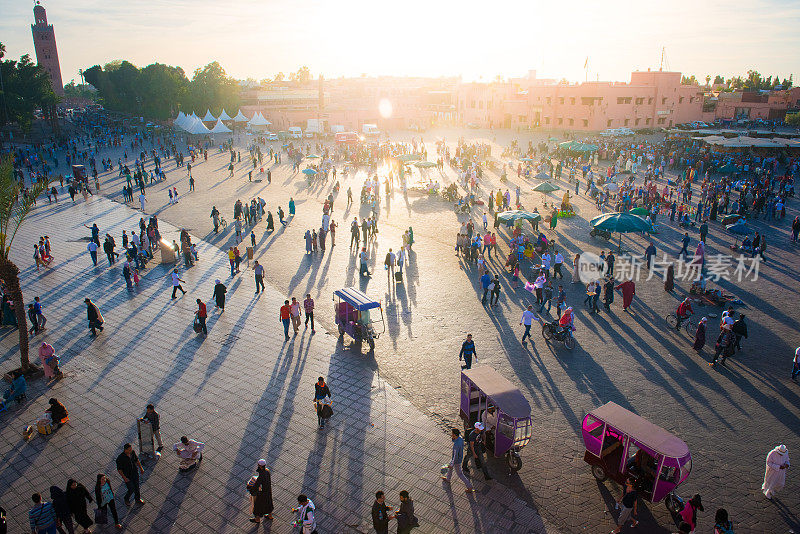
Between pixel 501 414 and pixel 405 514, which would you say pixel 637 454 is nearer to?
pixel 501 414

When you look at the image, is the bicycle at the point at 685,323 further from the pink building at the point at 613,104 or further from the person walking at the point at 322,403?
the pink building at the point at 613,104

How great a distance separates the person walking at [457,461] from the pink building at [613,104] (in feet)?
201

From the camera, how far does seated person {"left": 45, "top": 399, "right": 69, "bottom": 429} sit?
940cm

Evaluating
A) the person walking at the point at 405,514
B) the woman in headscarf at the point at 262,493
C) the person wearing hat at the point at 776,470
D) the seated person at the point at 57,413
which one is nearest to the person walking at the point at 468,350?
the person walking at the point at 405,514

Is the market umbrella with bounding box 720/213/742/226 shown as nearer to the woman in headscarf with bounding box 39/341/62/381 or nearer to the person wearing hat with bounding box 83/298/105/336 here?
the person wearing hat with bounding box 83/298/105/336

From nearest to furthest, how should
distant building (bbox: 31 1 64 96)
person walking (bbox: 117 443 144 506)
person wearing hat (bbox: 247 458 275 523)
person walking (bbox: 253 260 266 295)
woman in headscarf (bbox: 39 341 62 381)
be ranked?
person wearing hat (bbox: 247 458 275 523), person walking (bbox: 117 443 144 506), woman in headscarf (bbox: 39 341 62 381), person walking (bbox: 253 260 266 295), distant building (bbox: 31 1 64 96)

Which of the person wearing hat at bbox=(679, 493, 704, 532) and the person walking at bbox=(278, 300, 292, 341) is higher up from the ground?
the person walking at bbox=(278, 300, 292, 341)

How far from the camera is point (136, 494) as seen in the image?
7652 millimetres

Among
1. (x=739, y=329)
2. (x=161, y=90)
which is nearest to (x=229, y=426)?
(x=739, y=329)

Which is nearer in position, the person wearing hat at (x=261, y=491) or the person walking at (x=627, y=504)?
the person walking at (x=627, y=504)

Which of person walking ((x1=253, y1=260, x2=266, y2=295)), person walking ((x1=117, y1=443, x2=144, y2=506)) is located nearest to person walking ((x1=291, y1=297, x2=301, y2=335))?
person walking ((x1=253, y1=260, x2=266, y2=295))

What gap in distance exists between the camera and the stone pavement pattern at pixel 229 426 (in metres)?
7.59

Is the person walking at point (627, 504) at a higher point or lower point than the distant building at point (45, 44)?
lower

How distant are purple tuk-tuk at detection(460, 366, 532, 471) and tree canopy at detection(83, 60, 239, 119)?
7328 cm
